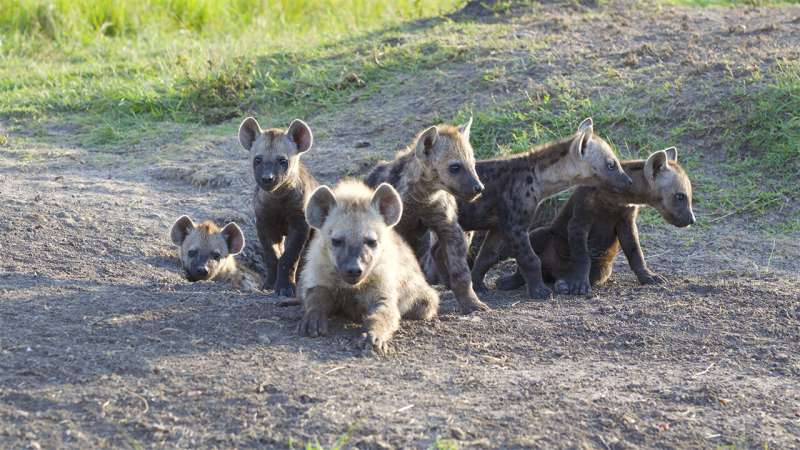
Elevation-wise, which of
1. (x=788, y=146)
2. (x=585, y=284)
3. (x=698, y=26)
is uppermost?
(x=698, y=26)

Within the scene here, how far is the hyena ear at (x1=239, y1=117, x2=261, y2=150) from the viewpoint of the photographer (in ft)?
22.6

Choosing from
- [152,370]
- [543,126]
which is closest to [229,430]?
[152,370]

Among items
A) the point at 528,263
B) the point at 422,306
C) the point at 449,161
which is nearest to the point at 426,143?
the point at 449,161

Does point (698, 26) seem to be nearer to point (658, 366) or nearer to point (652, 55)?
point (652, 55)

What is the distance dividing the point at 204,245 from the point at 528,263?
1930 millimetres

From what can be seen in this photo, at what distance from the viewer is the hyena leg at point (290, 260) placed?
21.7 feet

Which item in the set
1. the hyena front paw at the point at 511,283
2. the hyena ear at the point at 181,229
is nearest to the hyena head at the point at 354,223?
the hyena front paw at the point at 511,283

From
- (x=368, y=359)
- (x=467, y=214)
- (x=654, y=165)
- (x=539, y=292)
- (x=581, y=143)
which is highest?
(x=581, y=143)

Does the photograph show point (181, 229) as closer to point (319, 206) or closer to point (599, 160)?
point (319, 206)

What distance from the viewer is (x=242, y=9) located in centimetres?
1354

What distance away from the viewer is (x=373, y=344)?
15.7 ft

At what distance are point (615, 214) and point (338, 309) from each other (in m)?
2.12

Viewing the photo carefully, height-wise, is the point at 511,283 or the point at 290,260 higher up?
the point at 290,260

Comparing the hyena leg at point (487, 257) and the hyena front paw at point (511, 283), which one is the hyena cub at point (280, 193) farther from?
the hyena front paw at point (511, 283)
